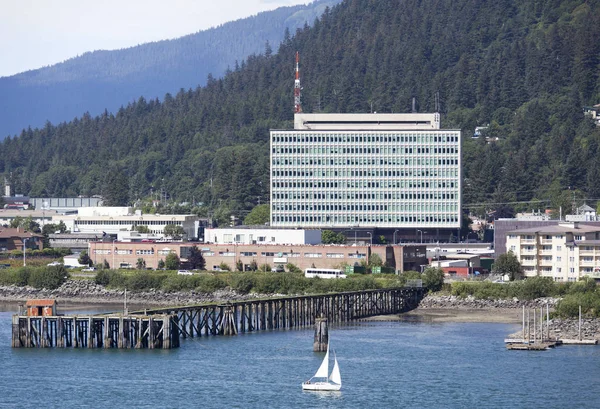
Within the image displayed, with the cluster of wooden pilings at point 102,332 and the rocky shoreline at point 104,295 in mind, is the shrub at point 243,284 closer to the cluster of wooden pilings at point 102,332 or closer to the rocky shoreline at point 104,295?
the rocky shoreline at point 104,295

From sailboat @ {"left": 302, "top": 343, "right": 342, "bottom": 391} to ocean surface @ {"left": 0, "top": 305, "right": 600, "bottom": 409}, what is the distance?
1.87ft

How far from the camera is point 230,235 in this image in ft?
542

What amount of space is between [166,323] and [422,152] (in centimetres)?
9362

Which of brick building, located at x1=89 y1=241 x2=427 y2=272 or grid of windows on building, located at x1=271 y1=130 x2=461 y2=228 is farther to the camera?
grid of windows on building, located at x1=271 y1=130 x2=461 y2=228

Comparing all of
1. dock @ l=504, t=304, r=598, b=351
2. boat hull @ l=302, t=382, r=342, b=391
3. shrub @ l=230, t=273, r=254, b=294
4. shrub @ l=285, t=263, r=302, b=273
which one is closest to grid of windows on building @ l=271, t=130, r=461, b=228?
shrub @ l=285, t=263, r=302, b=273

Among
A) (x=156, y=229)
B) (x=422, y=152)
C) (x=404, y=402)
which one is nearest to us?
(x=404, y=402)

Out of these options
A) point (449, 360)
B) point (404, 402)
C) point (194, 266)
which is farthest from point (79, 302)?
point (404, 402)

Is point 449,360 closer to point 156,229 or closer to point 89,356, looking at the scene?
point 89,356

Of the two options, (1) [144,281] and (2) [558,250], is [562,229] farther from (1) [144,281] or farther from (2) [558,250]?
(1) [144,281]

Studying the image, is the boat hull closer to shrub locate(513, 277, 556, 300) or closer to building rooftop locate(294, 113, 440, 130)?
shrub locate(513, 277, 556, 300)

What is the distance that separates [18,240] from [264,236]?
3800 cm

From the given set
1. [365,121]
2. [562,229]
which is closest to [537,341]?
[562,229]

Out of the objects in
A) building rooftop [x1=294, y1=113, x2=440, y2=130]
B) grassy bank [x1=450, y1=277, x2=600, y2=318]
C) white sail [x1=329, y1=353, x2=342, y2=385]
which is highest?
building rooftop [x1=294, y1=113, x2=440, y2=130]

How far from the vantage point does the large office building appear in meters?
186
